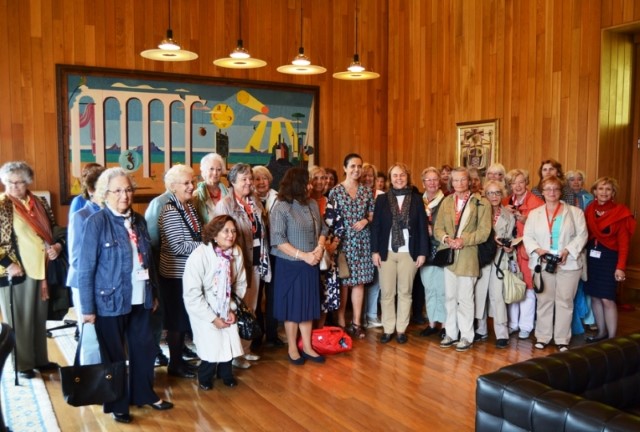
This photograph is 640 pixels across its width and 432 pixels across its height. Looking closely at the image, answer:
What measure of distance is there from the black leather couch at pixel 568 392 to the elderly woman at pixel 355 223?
2.38 meters

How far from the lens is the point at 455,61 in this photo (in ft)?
27.1

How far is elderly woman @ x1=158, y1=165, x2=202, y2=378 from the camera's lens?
4105 millimetres

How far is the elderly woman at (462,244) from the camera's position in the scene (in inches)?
195

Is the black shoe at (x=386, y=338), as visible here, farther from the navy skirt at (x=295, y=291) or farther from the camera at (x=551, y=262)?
the camera at (x=551, y=262)

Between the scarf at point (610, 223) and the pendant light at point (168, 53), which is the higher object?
the pendant light at point (168, 53)

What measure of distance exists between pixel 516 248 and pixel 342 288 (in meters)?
1.63

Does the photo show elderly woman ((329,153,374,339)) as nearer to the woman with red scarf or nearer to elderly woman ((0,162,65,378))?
the woman with red scarf

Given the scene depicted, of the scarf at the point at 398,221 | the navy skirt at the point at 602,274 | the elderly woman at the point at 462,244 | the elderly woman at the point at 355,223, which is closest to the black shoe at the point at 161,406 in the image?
the elderly woman at the point at 355,223

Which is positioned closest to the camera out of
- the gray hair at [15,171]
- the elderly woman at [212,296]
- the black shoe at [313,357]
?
the elderly woman at [212,296]

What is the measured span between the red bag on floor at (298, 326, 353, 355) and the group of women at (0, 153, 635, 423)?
102 mm

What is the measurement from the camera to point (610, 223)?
202 inches

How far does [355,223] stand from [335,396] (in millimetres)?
1698

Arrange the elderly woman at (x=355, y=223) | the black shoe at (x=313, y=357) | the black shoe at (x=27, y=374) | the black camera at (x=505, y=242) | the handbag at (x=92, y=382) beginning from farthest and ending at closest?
the elderly woman at (x=355, y=223) → the black camera at (x=505, y=242) → the black shoe at (x=313, y=357) → the black shoe at (x=27, y=374) → the handbag at (x=92, y=382)

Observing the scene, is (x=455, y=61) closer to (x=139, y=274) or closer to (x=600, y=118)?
(x=600, y=118)
